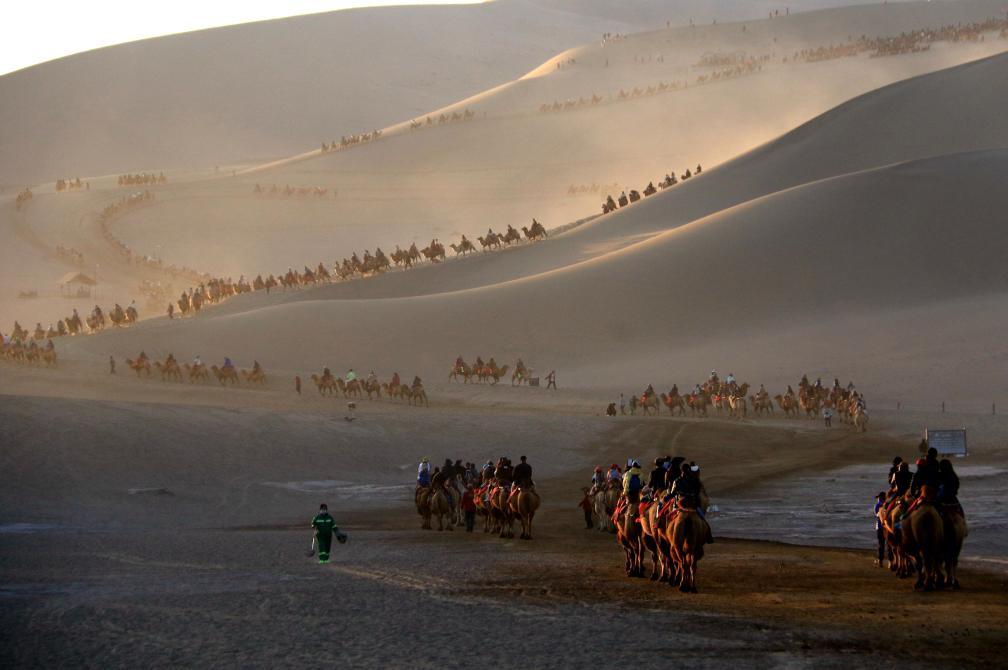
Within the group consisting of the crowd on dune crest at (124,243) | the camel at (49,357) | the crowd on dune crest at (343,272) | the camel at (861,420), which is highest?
the crowd on dune crest at (124,243)

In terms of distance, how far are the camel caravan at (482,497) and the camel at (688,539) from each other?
657 cm

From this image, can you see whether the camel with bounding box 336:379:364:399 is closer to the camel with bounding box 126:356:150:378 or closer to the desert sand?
the desert sand

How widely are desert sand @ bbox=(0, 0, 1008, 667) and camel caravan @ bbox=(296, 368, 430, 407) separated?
3.02 ft

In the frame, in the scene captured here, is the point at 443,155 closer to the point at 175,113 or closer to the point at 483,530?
the point at 175,113

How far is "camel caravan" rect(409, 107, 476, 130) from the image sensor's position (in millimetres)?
144250

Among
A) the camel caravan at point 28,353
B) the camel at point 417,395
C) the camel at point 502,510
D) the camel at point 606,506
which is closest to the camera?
the camel at point 502,510

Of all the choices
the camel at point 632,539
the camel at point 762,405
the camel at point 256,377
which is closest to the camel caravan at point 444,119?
the camel at point 256,377

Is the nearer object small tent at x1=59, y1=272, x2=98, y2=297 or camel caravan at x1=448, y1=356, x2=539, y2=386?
camel caravan at x1=448, y1=356, x2=539, y2=386

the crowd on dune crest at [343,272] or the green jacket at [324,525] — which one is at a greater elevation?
the crowd on dune crest at [343,272]

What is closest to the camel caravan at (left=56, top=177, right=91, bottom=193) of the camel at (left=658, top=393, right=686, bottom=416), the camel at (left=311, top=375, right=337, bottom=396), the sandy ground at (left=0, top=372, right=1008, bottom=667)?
the camel at (left=311, top=375, right=337, bottom=396)

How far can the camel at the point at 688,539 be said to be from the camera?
18391 mm

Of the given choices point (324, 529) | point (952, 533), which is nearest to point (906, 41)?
point (324, 529)

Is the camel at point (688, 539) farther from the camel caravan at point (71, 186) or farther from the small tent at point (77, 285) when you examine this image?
the camel caravan at point (71, 186)

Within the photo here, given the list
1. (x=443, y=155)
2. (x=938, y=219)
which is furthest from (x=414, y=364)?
(x=443, y=155)
